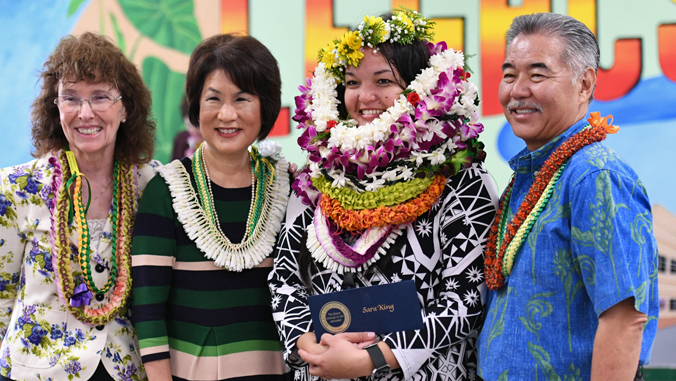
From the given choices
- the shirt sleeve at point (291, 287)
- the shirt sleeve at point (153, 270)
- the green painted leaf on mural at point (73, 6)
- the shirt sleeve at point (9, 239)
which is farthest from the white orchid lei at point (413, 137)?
the green painted leaf on mural at point (73, 6)

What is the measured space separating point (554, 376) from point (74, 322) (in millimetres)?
1700

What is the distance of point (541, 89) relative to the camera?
1684 mm

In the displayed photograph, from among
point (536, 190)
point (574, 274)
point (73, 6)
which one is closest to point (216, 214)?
point (536, 190)

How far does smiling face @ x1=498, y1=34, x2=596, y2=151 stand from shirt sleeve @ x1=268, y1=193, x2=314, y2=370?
0.87m

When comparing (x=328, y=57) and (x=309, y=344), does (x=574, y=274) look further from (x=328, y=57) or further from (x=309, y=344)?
(x=328, y=57)

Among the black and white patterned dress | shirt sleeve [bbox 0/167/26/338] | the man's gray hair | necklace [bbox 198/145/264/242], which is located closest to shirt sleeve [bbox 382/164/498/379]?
the black and white patterned dress

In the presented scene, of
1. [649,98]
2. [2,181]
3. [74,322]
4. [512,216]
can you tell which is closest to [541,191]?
[512,216]

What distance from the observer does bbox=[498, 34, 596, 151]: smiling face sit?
167 cm

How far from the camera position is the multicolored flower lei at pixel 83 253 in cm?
216

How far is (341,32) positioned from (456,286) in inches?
124

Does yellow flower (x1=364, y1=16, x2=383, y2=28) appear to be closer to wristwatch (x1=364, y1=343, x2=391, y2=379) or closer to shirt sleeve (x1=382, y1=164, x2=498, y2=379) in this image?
shirt sleeve (x1=382, y1=164, x2=498, y2=379)

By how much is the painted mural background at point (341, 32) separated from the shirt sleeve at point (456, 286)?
8.80ft

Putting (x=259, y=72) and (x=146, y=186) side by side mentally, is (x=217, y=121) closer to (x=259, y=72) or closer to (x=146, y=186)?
(x=259, y=72)

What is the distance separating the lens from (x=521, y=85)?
1724 mm
